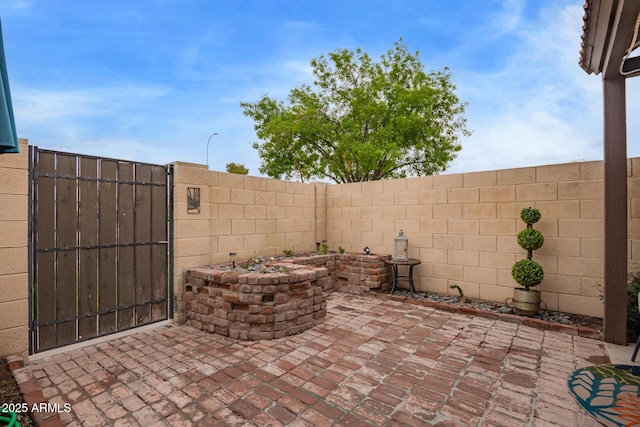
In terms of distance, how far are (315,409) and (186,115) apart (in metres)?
9.01

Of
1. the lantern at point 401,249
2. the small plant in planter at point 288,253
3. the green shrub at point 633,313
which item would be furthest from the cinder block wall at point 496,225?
the small plant in planter at point 288,253

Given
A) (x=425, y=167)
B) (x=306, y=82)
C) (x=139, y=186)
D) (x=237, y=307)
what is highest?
(x=306, y=82)

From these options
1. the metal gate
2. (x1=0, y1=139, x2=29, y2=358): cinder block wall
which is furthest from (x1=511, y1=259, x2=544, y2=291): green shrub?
(x1=0, y1=139, x2=29, y2=358): cinder block wall

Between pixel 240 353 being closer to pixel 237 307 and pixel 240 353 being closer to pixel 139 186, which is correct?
pixel 237 307

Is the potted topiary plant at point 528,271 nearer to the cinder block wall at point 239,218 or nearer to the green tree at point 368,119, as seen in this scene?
the cinder block wall at point 239,218

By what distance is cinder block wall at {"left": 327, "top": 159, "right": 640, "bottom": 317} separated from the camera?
3.68 m

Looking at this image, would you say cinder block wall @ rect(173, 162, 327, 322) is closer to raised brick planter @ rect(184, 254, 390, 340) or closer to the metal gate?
the metal gate

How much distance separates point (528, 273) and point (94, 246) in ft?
16.9

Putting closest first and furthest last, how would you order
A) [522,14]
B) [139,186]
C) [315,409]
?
[315,409] < [139,186] < [522,14]

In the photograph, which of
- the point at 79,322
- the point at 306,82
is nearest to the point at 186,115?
the point at 306,82

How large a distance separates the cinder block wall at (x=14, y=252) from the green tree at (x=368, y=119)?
8742 mm

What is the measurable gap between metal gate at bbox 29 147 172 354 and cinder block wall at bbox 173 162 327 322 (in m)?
0.20

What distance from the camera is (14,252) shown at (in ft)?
8.76

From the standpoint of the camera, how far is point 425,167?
1207cm
